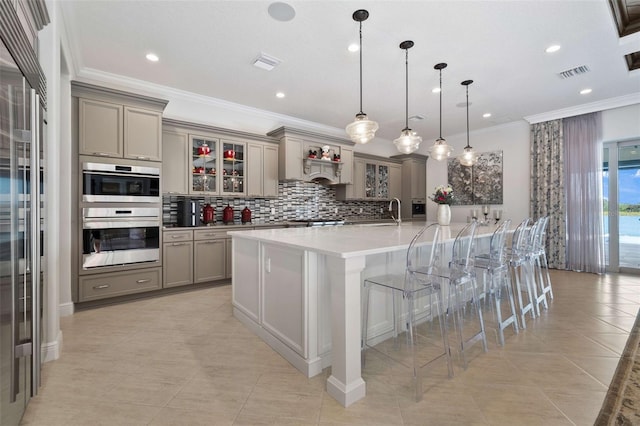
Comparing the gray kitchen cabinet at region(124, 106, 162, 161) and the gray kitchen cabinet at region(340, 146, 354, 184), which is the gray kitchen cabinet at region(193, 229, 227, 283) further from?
the gray kitchen cabinet at region(340, 146, 354, 184)

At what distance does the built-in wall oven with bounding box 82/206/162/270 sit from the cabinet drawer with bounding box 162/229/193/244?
10cm

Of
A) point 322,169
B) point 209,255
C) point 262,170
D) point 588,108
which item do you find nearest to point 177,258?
point 209,255

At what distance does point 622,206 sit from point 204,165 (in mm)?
6811

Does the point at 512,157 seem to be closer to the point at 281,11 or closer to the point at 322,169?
the point at 322,169

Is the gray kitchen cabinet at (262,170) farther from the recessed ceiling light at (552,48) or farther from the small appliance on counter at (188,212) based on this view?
the recessed ceiling light at (552,48)

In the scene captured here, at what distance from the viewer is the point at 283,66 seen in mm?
3469

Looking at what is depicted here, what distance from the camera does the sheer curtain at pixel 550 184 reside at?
513cm

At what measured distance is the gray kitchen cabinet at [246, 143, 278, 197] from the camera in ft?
15.4

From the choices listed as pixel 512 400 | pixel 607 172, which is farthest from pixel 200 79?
pixel 607 172

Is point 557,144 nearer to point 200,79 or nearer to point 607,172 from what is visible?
point 607,172

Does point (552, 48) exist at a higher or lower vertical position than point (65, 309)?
higher

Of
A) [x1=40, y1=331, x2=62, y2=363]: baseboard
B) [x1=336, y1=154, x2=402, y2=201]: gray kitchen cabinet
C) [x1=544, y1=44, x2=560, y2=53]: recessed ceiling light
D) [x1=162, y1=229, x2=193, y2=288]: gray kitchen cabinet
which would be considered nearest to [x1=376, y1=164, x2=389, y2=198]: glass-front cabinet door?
[x1=336, y1=154, x2=402, y2=201]: gray kitchen cabinet

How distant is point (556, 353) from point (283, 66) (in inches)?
150

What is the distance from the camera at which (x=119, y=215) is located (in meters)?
3.34
